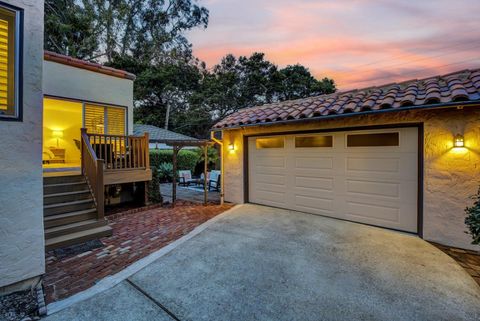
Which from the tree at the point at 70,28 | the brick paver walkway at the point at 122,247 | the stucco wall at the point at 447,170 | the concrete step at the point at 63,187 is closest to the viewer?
the brick paver walkway at the point at 122,247

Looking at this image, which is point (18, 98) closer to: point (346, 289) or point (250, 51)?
point (346, 289)

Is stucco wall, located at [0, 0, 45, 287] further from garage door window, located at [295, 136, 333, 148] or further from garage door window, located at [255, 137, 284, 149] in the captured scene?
garage door window, located at [295, 136, 333, 148]

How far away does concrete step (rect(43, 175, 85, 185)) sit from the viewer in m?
5.73

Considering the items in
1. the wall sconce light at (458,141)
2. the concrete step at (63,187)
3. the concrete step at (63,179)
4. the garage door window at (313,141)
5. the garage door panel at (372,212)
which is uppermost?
the garage door window at (313,141)

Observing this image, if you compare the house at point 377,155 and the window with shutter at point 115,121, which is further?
the window with shutter at point 115,121

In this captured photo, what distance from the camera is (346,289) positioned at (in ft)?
10.2

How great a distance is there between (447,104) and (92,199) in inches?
306

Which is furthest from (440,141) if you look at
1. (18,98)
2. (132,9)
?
(132,9)

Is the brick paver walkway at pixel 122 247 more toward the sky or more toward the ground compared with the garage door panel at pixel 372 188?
more toward the ground

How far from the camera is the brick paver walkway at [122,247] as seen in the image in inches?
131

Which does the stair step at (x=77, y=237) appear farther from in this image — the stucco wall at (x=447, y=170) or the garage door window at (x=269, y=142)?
the stucco wall at (x=447, y=170)

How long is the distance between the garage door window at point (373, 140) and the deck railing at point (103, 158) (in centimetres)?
608

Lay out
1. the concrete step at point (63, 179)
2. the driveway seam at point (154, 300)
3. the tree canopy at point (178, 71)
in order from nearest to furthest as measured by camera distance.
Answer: the driveway seam at point (154, 300), the concrete step at point (63, 179), the tree canopy at point (178, 71)

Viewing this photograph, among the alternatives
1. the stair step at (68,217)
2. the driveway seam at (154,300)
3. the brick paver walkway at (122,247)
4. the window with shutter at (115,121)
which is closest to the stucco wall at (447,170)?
the driveway seam at (154,300)
